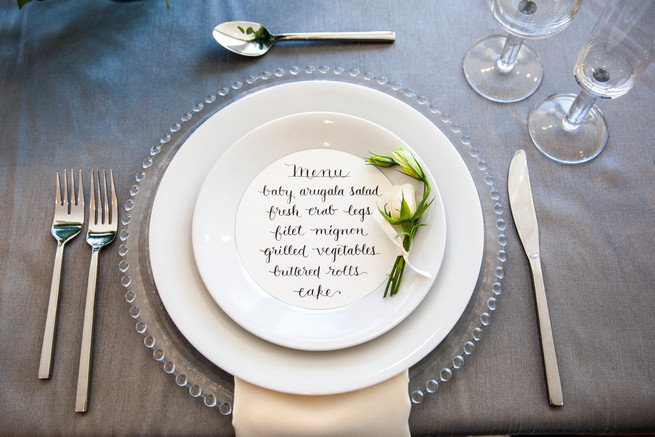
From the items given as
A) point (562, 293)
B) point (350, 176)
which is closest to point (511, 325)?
point (562, 293)

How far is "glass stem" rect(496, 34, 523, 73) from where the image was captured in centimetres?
80

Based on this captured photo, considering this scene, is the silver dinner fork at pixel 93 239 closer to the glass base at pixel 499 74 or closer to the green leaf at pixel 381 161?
the green leaf at pixel 381 161

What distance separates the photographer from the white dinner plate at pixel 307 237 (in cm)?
59

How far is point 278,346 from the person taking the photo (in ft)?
1.93

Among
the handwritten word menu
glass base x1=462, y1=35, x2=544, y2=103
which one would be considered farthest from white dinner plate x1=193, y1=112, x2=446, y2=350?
glass base x1=462, y1=35, x2=544, y2=103

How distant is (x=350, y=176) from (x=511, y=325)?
1.01ft

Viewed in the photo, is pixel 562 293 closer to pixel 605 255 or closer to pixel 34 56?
pixel 605 255

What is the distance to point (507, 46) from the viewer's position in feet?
2.64

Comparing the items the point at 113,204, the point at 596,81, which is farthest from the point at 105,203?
the point at 596,81

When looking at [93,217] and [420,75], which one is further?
[420,75]

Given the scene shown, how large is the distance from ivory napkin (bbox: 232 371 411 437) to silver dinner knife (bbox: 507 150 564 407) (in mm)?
204

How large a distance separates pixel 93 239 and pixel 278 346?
0.32 meters

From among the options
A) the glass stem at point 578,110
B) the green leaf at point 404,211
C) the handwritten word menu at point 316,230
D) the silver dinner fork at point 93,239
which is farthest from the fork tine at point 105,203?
the glass stem at point 578,110

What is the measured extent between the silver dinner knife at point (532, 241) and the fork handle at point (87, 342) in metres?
0.61
